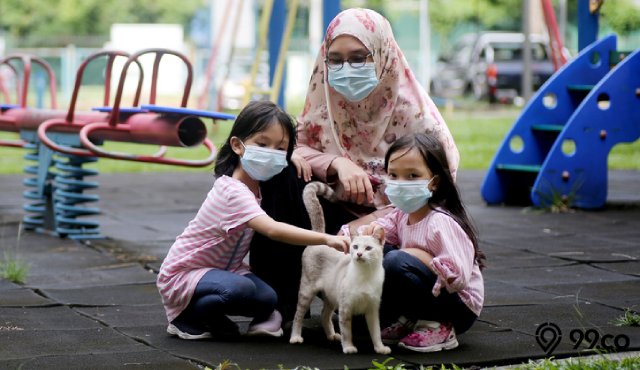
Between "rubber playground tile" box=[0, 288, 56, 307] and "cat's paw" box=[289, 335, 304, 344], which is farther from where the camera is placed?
"rubber playground tile" box=[0, 288, 56, 307]

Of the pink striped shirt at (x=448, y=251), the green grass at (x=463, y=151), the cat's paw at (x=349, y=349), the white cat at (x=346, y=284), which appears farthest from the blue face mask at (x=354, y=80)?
the green grass at (x=463, y=151)

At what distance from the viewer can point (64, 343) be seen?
4.36 metres

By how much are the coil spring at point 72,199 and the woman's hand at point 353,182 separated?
3.22 meters

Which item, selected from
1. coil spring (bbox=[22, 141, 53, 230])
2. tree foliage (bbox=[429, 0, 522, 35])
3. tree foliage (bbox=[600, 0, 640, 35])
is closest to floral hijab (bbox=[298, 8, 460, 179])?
coil spring (bbox=[22, 141, 53, 230])

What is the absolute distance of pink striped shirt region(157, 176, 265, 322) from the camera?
173 inches

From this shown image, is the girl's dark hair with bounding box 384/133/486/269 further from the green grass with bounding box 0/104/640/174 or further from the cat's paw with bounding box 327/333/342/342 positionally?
the green grass with bounding box 0/104/640/174

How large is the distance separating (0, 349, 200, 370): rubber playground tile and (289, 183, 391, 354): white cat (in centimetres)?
55

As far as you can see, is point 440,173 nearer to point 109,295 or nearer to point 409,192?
point 409,192

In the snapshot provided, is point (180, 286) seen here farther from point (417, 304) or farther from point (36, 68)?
point (36, 68)

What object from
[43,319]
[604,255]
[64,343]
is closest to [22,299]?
[43,319]

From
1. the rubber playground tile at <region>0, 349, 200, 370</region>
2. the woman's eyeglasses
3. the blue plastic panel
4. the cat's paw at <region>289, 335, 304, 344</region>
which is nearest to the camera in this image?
the rubber playground tile at <region>0, 349, 200, 370</region>

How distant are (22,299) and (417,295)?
2.11m

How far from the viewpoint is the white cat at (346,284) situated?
13.4 feet

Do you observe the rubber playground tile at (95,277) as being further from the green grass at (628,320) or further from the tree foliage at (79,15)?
the tree foliage at (79,15)
